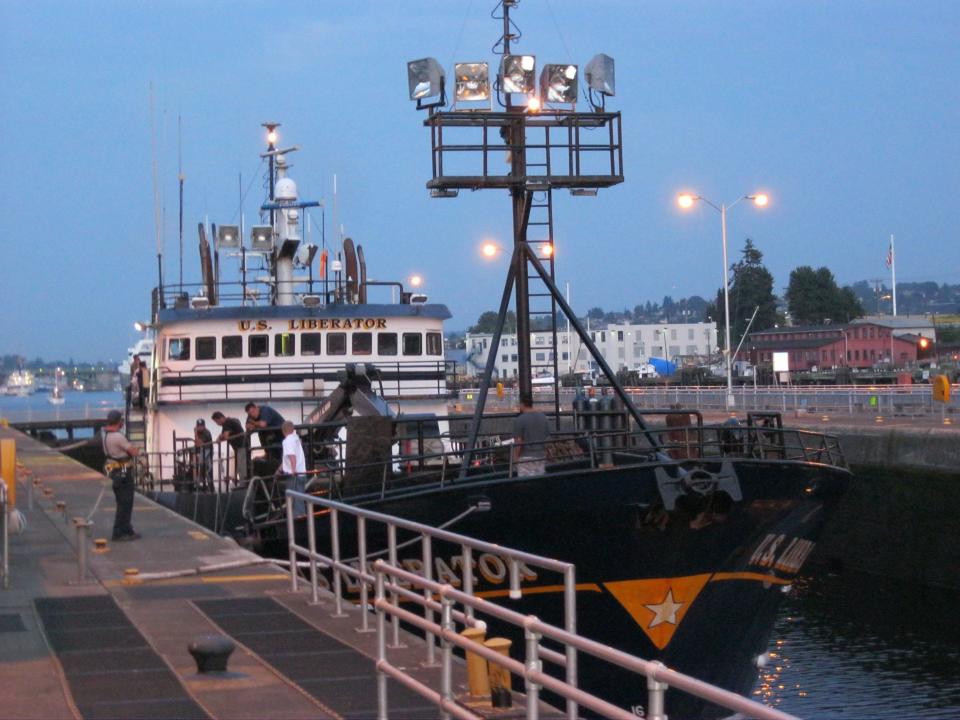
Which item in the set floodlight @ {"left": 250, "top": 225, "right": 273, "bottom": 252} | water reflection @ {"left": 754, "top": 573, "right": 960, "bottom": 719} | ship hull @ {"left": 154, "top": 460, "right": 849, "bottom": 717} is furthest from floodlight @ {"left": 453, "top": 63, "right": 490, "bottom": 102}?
floodlight @ {"left": 250, "top": 225, "right": 273, "bottom": 252}

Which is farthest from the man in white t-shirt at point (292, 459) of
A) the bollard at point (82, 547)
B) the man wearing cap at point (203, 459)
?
the man wearing cap at point (203, 459)

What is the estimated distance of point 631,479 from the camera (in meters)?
12.0

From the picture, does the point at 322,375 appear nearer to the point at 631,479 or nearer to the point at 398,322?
the point at 398,322

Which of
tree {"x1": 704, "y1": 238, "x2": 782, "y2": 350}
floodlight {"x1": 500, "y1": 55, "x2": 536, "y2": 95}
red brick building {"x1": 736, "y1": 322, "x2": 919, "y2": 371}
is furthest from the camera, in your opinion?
tree {"x1": 704, "y1": 238, "x2": 782, "y2": 350}

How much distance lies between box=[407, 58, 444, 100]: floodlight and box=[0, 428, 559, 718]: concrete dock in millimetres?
5487

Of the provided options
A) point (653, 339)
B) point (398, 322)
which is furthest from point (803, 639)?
point (653, 339)

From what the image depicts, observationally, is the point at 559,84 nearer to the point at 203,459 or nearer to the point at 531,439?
the point at 531,439

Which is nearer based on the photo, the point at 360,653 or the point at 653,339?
the point at 360,653

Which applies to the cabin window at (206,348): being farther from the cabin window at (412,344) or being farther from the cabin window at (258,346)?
the cabin window at (412,344)

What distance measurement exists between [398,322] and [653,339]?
94.1m

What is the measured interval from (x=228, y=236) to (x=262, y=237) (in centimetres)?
138

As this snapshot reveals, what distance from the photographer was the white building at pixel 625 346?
89.6 m

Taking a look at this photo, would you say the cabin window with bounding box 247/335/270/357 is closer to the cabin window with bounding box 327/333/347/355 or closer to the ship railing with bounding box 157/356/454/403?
the ship railing with bounding box 157/356/454/403

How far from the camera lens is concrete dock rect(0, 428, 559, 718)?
7.73 meters
